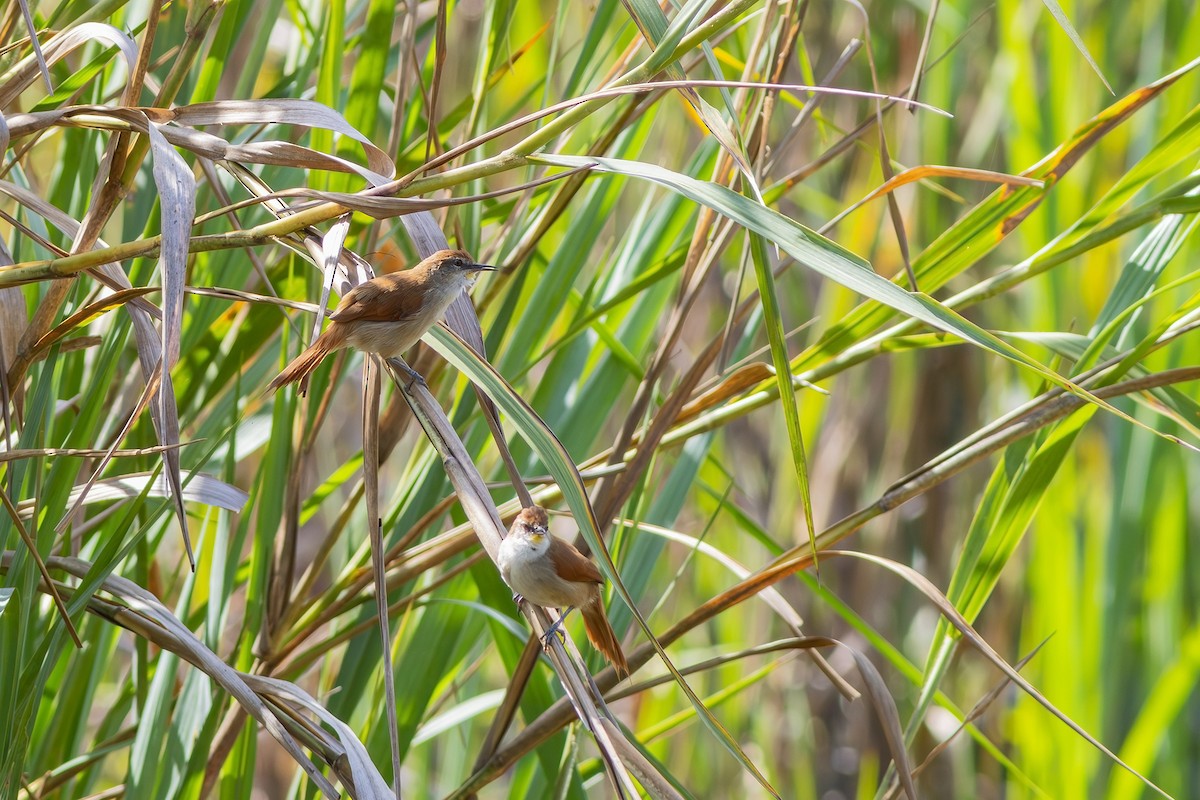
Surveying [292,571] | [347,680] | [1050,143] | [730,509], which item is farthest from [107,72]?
[1050,143]

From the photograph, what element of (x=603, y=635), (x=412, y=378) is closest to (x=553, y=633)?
(x=603, y=635)

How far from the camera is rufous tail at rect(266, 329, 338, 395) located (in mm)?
1287

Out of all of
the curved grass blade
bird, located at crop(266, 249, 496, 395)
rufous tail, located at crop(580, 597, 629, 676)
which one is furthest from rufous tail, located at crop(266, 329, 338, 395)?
rufous tail, located at crop(580, 597, 629, 676)

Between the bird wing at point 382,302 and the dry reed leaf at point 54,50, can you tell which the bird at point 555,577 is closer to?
the bird wing at point 382,302

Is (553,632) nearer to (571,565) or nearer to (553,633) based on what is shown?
(553,633)

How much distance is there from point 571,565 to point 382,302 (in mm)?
448

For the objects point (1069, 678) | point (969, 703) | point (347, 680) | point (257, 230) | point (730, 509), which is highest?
point (257, 230)

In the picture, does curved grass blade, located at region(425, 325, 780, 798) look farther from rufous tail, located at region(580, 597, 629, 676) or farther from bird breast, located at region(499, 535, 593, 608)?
bird breast, located at region(499, 535, 593, 608)

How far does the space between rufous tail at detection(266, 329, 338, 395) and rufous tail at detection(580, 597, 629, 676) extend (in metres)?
0.50

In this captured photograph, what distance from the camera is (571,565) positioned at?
1.61 m

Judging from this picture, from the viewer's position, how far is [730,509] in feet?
5.80

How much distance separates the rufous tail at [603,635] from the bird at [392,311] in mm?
409

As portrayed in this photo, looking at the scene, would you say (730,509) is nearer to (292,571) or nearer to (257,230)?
(292,571)

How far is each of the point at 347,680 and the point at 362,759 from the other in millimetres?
617
